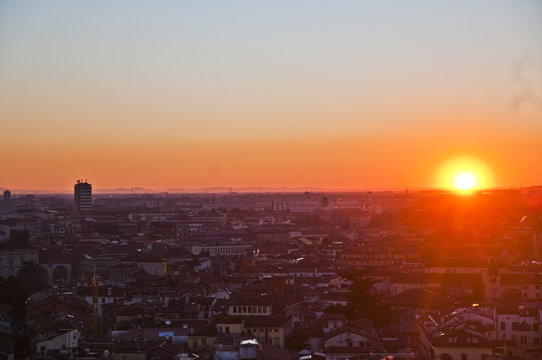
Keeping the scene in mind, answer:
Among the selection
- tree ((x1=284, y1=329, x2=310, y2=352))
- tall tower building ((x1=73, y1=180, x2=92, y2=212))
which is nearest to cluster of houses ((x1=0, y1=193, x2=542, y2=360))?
tree ((x1=284, y1=329, x2=310, y2=352))

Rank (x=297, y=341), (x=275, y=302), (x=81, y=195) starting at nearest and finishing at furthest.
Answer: (x=297, y=341) < (x=275, y=302) < (x=81, y=195)

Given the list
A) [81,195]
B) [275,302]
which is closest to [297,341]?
[275,302]

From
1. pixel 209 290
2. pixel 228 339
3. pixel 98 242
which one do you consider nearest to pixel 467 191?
pixel 98 242

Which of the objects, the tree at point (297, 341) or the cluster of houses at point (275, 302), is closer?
the cluster of houses at point (275, 302)

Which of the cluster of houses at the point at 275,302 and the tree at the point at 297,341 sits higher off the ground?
the cluster of houses at the point at 275,302

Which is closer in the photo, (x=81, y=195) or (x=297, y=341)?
(x=297, y=341)

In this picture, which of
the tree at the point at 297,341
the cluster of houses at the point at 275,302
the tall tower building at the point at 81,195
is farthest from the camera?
the tall tower building at the point at 81,195

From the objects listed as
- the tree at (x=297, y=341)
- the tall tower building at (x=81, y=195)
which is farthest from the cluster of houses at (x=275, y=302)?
the tall tower building at (x=81, y=195)

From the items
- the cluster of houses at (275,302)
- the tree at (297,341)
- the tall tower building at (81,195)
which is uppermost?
the tall tower building at (81,195)

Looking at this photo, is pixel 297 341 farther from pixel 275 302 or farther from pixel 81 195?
pixel 81 195

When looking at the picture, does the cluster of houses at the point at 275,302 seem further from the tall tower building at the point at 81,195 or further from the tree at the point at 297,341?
the tall tower building at the point at 81,195

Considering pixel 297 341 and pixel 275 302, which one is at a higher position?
pixel 275 302

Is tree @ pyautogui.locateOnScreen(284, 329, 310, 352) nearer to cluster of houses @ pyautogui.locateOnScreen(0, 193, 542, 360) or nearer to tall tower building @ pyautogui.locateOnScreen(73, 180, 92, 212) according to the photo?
cluster of houses @ pyautogui.locateOnScreen(0, 193, 542, 360)
